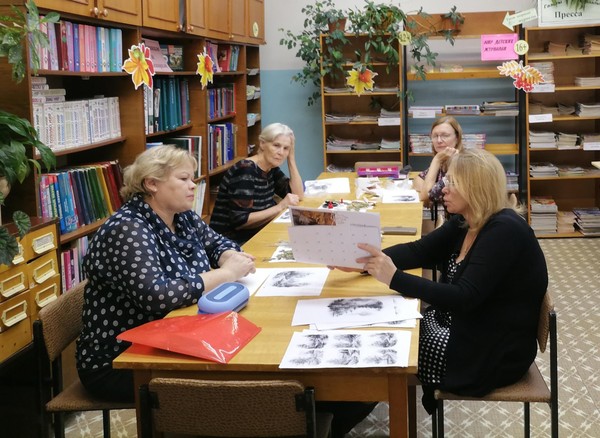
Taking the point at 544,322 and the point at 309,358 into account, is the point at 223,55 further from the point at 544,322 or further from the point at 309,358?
the point at 309,358

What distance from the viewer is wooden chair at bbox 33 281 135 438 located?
2303 mm

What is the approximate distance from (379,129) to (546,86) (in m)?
1.46

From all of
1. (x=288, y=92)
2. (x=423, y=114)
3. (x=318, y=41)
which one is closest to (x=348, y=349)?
(x=423, y=114)

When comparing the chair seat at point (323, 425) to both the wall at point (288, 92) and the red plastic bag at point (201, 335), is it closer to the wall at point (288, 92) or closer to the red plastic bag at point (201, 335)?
the red plastic bag at point (201, 335)

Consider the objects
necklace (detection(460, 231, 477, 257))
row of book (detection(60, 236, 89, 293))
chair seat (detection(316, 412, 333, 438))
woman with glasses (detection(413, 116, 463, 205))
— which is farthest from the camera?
woman with glasses (detection(413, 116, 463, 205))

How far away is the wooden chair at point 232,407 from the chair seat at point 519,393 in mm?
670

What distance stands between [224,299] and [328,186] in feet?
8.14

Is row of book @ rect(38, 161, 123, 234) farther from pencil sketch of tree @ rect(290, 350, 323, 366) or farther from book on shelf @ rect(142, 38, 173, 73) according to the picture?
pencil sketch of tree @ rect(290, 350, 323, 366)

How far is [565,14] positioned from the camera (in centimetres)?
→ 616

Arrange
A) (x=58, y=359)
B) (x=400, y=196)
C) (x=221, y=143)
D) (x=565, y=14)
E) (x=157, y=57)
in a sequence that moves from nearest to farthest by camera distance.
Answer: (x=58, y=359)
(x=400, y=196)
(x=157, y=57)
(x=221, y=143)
(x=565, y=14)

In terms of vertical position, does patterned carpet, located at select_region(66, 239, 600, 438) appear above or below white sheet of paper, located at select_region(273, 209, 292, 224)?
below

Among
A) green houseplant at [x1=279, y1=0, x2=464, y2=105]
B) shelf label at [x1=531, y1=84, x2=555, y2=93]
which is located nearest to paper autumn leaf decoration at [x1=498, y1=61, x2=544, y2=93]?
shelf label at [x1=531, y1=84, x2=555, y2=93]

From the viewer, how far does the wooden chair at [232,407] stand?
69.1 inches

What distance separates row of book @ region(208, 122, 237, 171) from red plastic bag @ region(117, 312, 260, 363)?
3.49 meters
